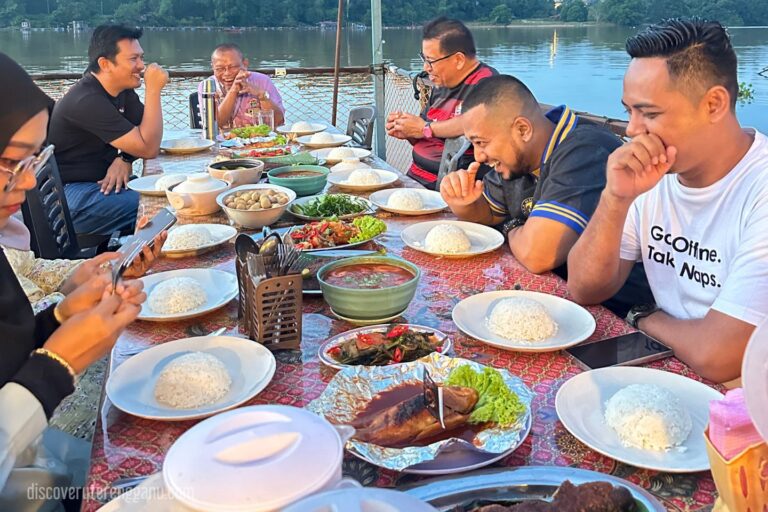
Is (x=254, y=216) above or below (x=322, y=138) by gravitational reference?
below

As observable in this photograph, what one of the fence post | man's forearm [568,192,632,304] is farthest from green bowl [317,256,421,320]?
the fence post

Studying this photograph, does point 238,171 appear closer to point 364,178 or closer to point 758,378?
point 364,178

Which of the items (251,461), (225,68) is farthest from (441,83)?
(251,461)

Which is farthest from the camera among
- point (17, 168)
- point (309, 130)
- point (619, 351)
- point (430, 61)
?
point (309, 130)

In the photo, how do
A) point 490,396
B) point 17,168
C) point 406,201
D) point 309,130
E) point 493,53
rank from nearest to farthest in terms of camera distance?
point 490,396
point 17,168
point 406,201
point 309,130
point 493,53

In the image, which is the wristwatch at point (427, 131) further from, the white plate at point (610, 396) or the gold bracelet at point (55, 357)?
the gold bracelet at point (55, 357)

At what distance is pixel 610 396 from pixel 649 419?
20 centimetres

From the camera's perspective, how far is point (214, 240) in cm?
259

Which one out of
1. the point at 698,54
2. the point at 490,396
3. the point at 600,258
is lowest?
the point at 490,396

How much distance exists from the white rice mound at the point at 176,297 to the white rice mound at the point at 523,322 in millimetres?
937

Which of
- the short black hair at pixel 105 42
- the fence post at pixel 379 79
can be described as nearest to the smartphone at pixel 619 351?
the short black hair at pixel 105 42

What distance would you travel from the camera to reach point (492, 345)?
1.68m

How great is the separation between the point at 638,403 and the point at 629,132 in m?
Result: 1.15

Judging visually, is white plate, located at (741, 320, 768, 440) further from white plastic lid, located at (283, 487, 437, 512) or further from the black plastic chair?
the black plastic chair
